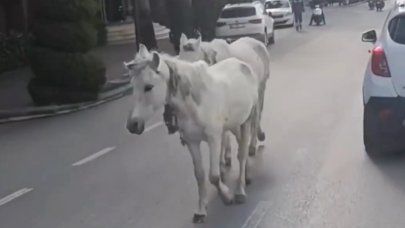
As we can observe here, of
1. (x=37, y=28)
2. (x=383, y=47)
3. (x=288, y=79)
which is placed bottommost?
(x=288, y=79)

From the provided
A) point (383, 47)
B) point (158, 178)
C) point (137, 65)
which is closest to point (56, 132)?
point (158, 178)

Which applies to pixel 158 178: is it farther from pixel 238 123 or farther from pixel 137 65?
pixel 137 65

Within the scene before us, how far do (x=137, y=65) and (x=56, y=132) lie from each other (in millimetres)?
8377

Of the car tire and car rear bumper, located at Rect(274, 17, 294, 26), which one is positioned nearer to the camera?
the car tire

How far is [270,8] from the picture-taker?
4872 centimetres

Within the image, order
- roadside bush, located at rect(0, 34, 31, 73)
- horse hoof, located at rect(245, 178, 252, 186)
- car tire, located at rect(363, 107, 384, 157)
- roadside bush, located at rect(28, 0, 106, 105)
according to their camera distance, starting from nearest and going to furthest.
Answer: horse hoof, located at rect(245, 178, 252, 186), car tire, located at rect(363, 107, 384, 157), roadside bush, located at rect(28, 0, 106, 105), roadside bush, located at rect(0, 34, 31, 73)

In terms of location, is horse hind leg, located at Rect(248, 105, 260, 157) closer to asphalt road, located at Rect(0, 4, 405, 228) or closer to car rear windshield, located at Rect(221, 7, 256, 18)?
asphalt road, located at Rect(0, 4, 405, 228)

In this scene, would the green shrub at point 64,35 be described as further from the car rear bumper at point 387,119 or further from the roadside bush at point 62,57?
the car rear bumper at point 387,119

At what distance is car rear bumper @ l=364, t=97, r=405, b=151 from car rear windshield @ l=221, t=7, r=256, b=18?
25.1m

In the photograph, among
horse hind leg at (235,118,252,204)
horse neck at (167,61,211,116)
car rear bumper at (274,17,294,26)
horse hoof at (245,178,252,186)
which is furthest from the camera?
car rear bumper at (274,17,294,26)

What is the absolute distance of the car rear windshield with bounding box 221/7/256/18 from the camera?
114 feet

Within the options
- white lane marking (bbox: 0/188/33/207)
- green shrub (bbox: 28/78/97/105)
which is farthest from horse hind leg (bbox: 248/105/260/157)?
green shrub (bbox: 28/78/97/105)

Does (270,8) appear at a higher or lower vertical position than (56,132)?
lower

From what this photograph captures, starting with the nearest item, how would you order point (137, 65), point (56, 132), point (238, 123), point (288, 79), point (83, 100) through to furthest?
point (137, 65), point (238, 123), point (56, 132), point (83, 100), point (288, 79)
